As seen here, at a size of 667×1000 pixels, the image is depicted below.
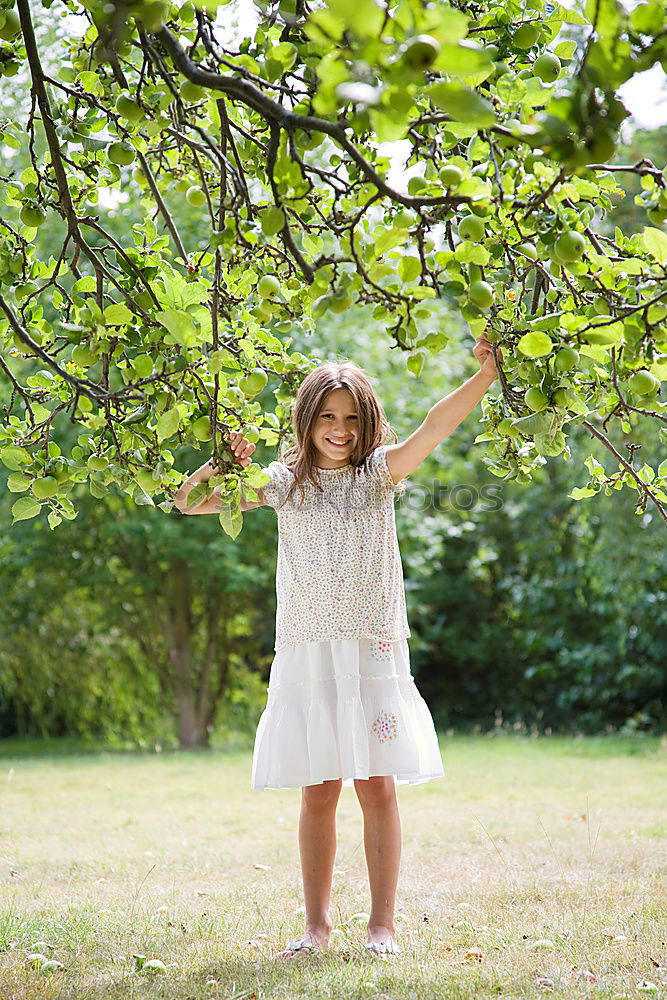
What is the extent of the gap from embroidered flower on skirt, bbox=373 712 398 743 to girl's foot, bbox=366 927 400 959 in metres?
0.46

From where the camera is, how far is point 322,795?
2.47 m

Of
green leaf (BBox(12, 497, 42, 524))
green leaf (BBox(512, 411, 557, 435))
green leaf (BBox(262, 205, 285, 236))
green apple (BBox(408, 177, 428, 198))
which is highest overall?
green apple (BBox(408, 177, 428, 198))

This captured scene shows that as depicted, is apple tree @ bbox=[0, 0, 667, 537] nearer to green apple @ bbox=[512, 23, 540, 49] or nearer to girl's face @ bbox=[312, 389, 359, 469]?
green apple @ bbox=[512, 23, 540, 49]

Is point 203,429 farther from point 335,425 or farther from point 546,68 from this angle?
point 335,425

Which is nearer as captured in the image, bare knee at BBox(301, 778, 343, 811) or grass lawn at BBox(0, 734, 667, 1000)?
grass lawn at BBox(0, 734, 667, 1000)

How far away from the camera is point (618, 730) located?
317 inches

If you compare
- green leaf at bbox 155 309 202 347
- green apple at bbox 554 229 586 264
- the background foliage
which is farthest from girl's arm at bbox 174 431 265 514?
green apple at bbox 554 229 586 264

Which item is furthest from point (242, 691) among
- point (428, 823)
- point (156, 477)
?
point (156, 477)

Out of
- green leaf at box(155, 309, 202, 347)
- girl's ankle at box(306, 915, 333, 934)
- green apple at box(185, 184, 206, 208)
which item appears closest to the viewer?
green leaf at box(155, 309, 202, 347)

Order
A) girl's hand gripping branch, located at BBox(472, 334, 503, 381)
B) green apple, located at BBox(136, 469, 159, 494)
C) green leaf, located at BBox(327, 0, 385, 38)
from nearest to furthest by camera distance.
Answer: green leaf, located at BBox(327, 0, 385, 38)
green apple, located at BBox(136, 469, 159, 494)
girl's hand gripping branch, located at BBox(472, 334, 503, 381)

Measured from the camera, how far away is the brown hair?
255 centimetres

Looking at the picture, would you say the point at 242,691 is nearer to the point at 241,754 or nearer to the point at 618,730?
the point at 241,754

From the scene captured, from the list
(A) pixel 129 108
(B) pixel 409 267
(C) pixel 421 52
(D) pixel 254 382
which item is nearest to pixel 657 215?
(B) pixel 409 267

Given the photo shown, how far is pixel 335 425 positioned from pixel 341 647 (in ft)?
1.84
